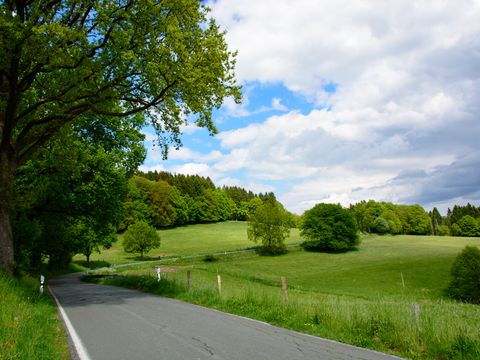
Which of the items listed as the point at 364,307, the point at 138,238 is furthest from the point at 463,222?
the point at 364,307

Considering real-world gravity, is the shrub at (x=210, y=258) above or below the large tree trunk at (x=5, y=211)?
below

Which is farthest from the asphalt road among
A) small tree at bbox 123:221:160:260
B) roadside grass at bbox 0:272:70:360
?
small tree at bbox 123:221:160:260

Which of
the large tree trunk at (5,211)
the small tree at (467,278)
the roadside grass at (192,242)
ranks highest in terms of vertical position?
the large tree trunk at (5,211)

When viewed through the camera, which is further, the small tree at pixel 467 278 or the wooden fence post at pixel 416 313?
the small tree at pixel 467 278

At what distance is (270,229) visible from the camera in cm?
7331

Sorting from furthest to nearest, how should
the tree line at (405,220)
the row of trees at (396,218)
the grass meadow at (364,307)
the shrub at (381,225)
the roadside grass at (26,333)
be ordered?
the row of trees at (396,218) → the tree line at (405,220) → the shrub at (381,225) → the grass meadow at (364,307) → the roadside grass at (26,333)

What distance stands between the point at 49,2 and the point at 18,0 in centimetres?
104

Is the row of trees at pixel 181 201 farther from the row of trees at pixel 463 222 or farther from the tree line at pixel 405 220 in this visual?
the row of trees at pixel 463 222

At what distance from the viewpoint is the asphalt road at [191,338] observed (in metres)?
6.77

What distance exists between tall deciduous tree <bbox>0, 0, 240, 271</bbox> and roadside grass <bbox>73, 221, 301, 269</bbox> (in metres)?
52.0

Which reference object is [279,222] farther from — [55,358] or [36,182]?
[55,358]

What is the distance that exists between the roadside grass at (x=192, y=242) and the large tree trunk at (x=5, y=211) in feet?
167

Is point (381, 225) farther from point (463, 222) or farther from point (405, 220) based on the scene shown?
point (463, 222)

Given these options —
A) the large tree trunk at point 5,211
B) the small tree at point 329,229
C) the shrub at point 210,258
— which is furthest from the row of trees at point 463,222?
the large tree trunk at point 5,211
